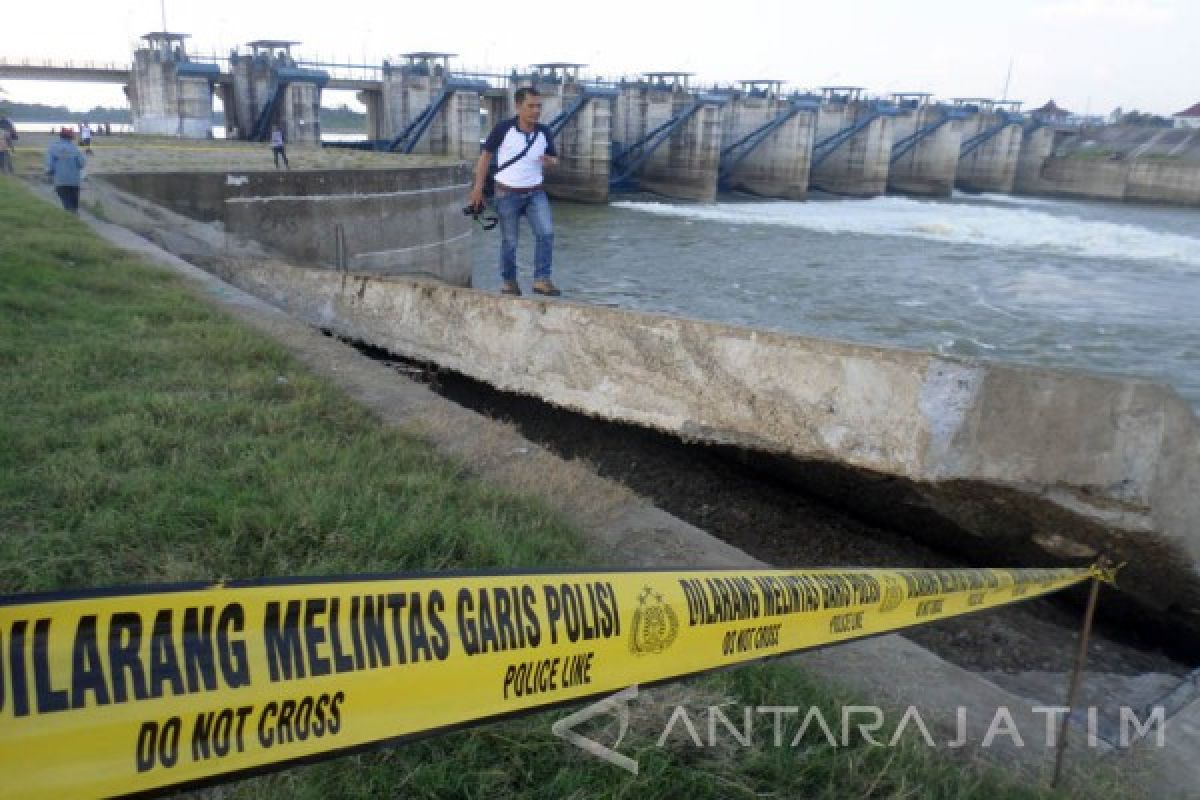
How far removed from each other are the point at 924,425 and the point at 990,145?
58.7m

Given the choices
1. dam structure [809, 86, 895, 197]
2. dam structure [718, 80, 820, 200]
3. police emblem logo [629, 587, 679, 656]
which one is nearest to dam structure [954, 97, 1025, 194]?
dam structure [809, 86, 895, 197]

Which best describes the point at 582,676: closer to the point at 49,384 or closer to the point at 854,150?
the point at 49,384

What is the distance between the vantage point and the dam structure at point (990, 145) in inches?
2137

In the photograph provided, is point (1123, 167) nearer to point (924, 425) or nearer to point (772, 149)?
point (772, 149)

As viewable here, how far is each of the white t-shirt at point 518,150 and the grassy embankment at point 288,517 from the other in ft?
7.38

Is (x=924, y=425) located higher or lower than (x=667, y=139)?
lower

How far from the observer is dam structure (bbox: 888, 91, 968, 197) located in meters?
50.9

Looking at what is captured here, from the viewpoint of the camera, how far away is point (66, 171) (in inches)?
404

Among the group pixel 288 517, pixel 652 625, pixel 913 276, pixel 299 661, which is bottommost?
pixel 913 276

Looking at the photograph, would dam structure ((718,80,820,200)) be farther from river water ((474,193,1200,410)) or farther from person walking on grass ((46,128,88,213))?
person walking on grass ((46,128,88,213))

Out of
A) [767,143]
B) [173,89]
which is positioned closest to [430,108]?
[173,89]

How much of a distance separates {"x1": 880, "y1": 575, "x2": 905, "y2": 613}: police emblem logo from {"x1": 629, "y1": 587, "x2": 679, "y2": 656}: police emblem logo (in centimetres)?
79

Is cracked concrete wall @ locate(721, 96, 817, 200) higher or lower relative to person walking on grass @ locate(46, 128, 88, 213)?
higher

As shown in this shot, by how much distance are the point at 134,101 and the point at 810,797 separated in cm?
4289
